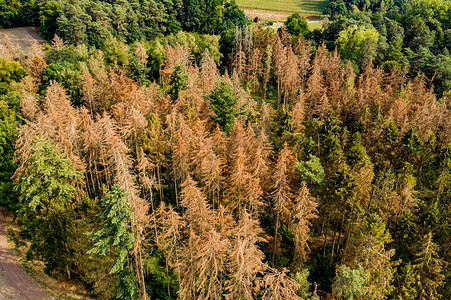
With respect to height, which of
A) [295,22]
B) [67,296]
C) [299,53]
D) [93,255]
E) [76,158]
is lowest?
[67,296]

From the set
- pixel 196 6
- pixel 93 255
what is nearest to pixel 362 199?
pixel 93 255

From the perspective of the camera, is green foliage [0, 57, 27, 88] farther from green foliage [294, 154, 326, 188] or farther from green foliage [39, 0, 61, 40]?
green foliage [294, 154, 326, 188]

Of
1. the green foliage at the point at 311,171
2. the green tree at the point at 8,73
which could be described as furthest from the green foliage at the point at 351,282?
the green tree at the point at 8,73

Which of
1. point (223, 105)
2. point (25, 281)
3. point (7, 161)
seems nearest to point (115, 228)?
point (25, 281)

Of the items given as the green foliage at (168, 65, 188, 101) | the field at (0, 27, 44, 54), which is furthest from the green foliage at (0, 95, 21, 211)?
the field at (0, 27, 44, 54)

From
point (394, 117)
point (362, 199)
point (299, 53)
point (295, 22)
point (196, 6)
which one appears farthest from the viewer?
point (196, 6)

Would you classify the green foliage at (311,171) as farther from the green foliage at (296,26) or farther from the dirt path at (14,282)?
the green foliage at (296,26)

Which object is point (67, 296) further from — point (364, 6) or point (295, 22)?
point (364, 6)
